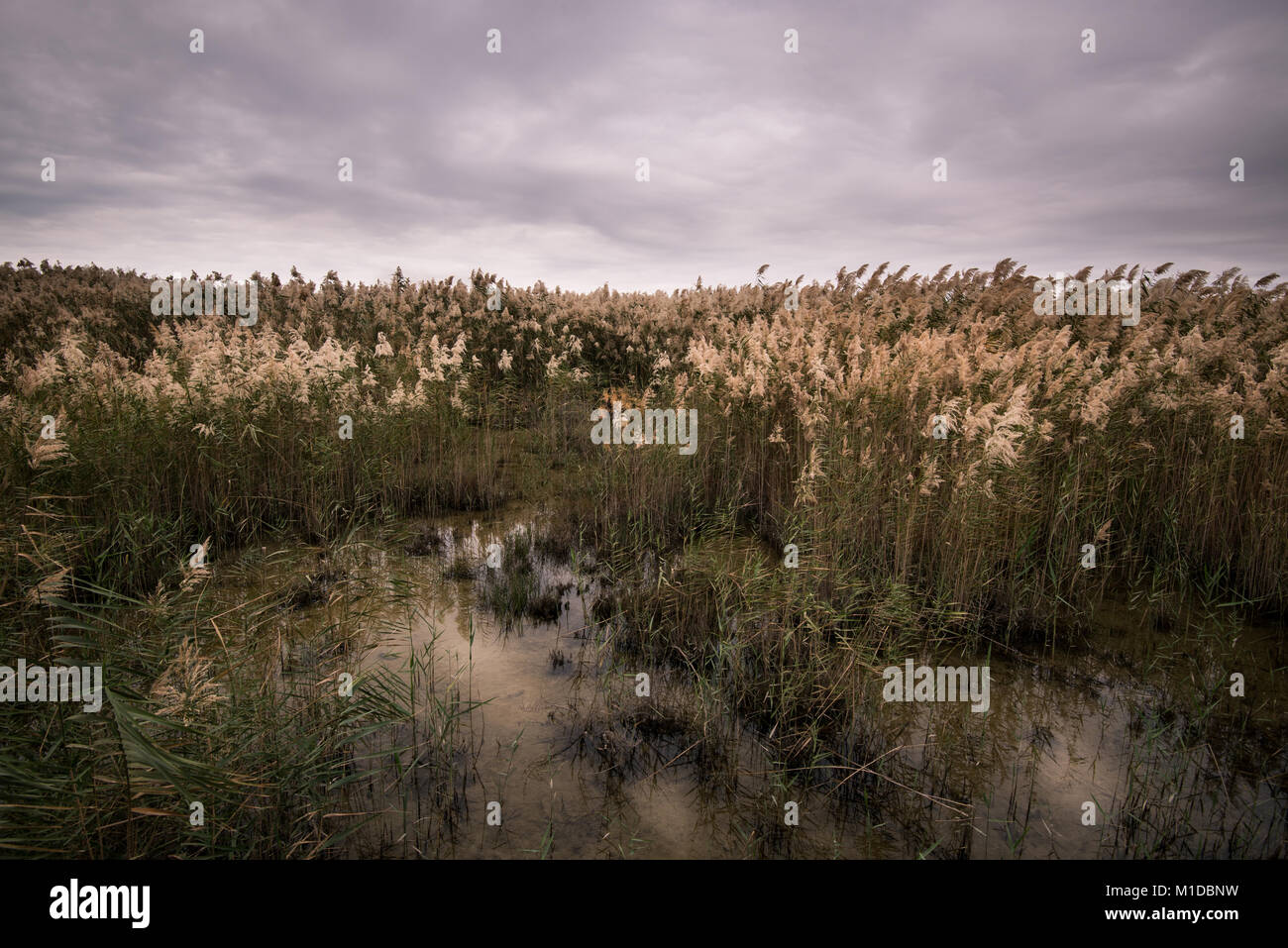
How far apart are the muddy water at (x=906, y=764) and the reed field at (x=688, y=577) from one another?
0.03m

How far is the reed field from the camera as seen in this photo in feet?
8.82

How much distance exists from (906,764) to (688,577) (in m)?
2.13

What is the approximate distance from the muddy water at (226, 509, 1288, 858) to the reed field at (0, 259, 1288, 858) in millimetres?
27

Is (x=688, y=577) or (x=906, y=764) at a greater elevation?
(x=688, y=577)

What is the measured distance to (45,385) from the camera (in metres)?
6.19

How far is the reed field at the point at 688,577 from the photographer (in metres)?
2.69

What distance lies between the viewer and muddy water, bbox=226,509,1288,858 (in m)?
2.73

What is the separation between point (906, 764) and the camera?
321cm

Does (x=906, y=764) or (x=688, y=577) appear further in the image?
(x=688, y=577)

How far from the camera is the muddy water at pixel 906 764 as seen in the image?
2732 millimetres

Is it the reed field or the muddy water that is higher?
the reed field

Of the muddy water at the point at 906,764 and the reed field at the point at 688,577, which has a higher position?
the reed field at the point at 688,577
